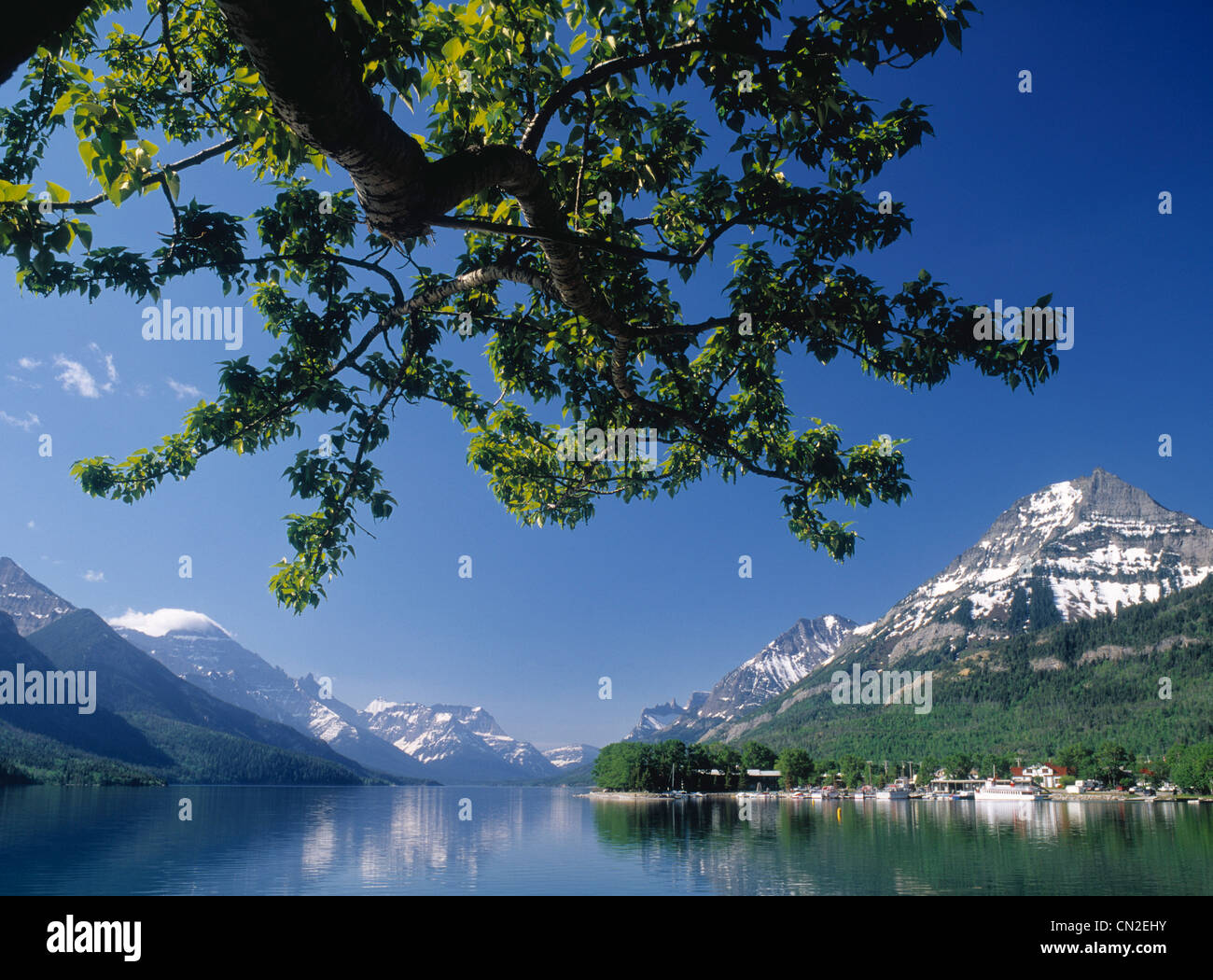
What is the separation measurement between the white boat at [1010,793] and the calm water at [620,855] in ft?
201

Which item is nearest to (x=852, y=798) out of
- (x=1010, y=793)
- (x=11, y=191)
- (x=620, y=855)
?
(x=1010, y=793)

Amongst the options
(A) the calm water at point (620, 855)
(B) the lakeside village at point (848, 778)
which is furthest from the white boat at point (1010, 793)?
(A) the calm water at point (620, 855)

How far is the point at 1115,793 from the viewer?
170750 millimetres

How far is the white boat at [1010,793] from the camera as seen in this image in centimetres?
16975

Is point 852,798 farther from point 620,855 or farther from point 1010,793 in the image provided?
point 620,855

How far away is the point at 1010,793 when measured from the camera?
176 meters

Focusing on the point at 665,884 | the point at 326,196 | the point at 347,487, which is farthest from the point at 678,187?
the point at 665,884

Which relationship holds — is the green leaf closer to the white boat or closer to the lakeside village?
the lakeside village

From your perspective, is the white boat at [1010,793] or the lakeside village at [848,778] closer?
the lakeside village at [848,778]

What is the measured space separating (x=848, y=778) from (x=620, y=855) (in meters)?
144

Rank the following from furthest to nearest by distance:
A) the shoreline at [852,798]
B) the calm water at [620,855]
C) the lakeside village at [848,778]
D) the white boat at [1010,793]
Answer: the white boat at [1010,793] < the lakeside village at [848,778] < the shoreline at [852,798] < the calm water at [620,855]

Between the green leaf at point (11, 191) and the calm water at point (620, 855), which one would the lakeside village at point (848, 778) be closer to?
the calm water at point (620, 855)

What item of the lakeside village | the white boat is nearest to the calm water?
the lakeside village
